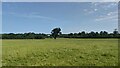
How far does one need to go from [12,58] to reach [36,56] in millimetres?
3337

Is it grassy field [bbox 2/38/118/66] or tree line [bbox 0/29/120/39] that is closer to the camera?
grassy field [bbox 2/38/118/66]

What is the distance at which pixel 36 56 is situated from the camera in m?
29.0

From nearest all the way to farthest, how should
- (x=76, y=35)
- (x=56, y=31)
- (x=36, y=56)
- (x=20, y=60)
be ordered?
(x=20, y=60), (x=36, y=56), (x=76, y=35), (x=56, y=31)

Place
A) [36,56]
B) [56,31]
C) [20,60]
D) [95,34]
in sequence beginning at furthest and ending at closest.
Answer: [56,31] → [95,34] → [36,56] → [20,60]

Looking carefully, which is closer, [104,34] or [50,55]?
[50,55]

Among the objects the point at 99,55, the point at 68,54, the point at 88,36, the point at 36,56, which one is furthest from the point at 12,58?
the point at 88,36

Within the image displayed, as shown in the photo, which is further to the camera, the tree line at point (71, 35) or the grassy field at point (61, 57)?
the tree line at point (71, 35)

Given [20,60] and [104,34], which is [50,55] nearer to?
[20,60]

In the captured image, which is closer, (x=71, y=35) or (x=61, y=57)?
(x=61, y=57)

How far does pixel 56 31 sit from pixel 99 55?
6701 inches

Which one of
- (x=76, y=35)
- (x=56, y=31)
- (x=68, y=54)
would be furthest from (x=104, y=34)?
(x=68, y=54)

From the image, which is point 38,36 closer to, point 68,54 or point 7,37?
point 7,37

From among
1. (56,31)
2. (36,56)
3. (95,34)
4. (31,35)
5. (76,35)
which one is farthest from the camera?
(56,31)

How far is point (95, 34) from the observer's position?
468ft
